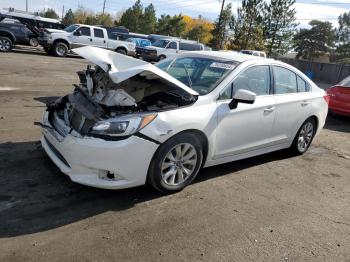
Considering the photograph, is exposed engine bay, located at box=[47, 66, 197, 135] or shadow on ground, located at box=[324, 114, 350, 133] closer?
exposed engine bay, located at box=[47, 66, 197, 135]

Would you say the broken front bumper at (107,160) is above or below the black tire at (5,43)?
above

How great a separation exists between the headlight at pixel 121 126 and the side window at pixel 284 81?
247 cm

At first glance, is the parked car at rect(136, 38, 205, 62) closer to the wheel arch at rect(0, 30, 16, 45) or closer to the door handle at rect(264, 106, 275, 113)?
the wheel arch at rect(0, 30, 16, 45)

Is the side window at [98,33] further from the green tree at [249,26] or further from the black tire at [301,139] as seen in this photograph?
the green tree at [249,26]

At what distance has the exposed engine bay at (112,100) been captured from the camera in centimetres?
449

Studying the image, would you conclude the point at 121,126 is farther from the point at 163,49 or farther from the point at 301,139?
the point at 163,49

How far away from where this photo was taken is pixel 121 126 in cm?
423

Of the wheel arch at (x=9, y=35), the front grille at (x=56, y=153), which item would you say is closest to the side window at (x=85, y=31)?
the wheel arch at (x=9, y=35)

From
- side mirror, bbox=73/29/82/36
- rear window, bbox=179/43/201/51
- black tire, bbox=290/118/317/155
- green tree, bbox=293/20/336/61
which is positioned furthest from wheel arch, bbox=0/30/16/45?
green tree, bbox=293/20/336/61

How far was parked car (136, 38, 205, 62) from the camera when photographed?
26.7 meters

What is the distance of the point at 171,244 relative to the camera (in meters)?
3.75

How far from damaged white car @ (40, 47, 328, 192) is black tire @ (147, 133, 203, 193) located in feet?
0.04

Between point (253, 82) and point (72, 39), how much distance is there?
19.5m

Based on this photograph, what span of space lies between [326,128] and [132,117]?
6.76 m
